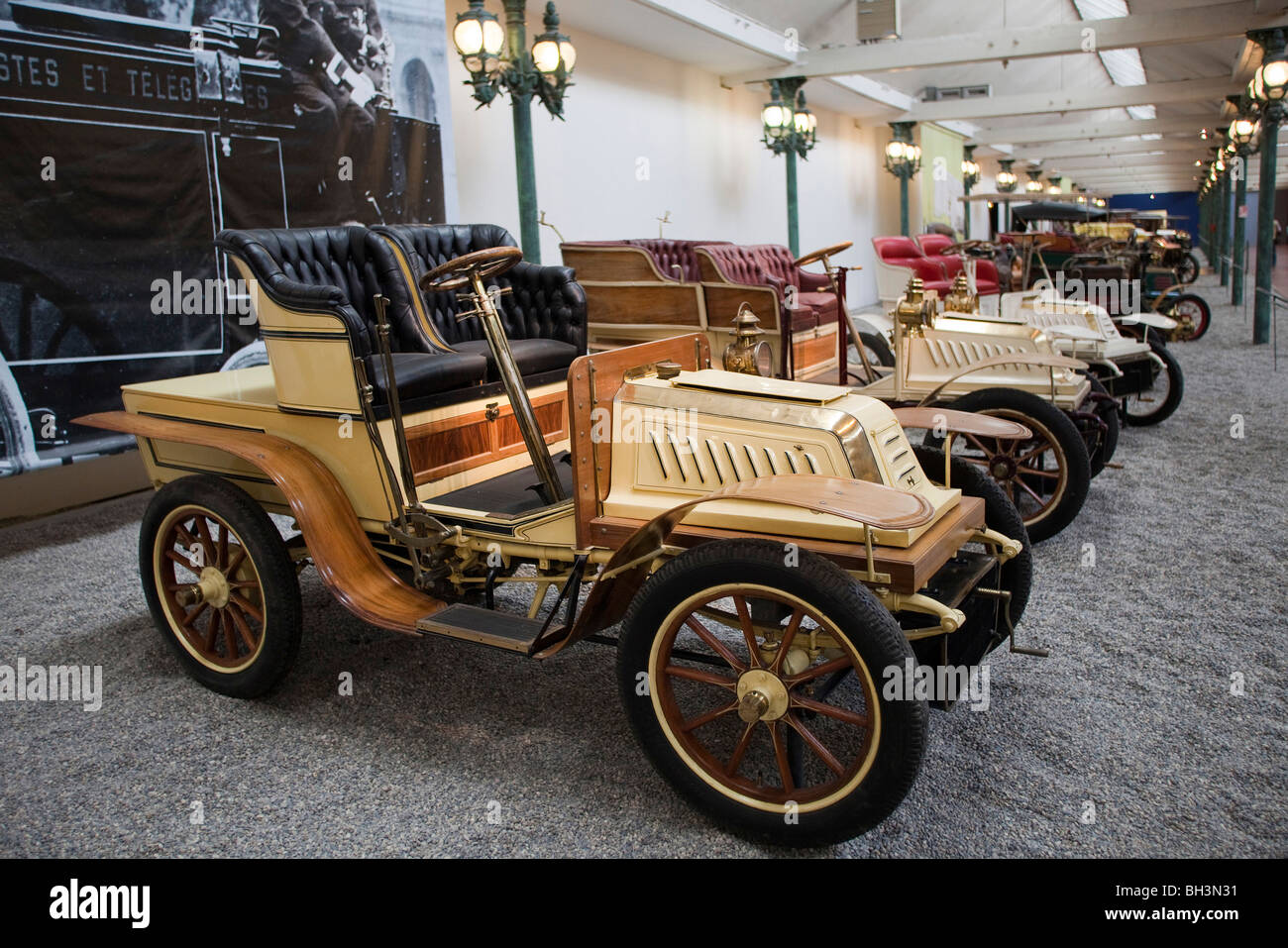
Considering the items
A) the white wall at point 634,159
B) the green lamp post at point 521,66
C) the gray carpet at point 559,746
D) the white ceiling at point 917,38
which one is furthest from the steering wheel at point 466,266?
the white ceiling at point 917,38

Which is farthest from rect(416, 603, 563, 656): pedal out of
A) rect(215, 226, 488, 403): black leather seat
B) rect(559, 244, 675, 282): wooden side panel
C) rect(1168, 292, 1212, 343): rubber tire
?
rect(1168, 292, 1212, 343): rubber tire

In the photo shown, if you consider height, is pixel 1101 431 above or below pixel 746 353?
below

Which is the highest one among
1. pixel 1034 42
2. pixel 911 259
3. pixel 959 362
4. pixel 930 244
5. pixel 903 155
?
pixel 1034 42

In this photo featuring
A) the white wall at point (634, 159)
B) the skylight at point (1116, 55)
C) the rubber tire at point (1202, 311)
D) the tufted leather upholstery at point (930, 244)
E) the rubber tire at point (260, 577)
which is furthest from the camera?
the skylight at point (1116, 55)

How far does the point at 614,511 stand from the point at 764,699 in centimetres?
70

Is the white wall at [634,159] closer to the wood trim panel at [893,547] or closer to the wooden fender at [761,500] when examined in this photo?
the wood trim panel at [893,547]

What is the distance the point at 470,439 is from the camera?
3393 millimetres

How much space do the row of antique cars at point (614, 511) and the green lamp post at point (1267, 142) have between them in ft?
24.7

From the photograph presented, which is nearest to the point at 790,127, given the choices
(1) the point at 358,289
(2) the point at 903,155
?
(2) the point at 903,155

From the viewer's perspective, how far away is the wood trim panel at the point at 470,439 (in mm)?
3199

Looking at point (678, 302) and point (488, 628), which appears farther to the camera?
point (678, 302)

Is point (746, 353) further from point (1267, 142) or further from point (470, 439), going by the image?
point (1267, 142)

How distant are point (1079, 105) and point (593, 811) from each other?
17.4m

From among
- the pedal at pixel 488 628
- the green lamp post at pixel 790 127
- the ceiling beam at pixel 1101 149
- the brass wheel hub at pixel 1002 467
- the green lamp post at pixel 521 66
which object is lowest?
the pedal at pixel 488 628
